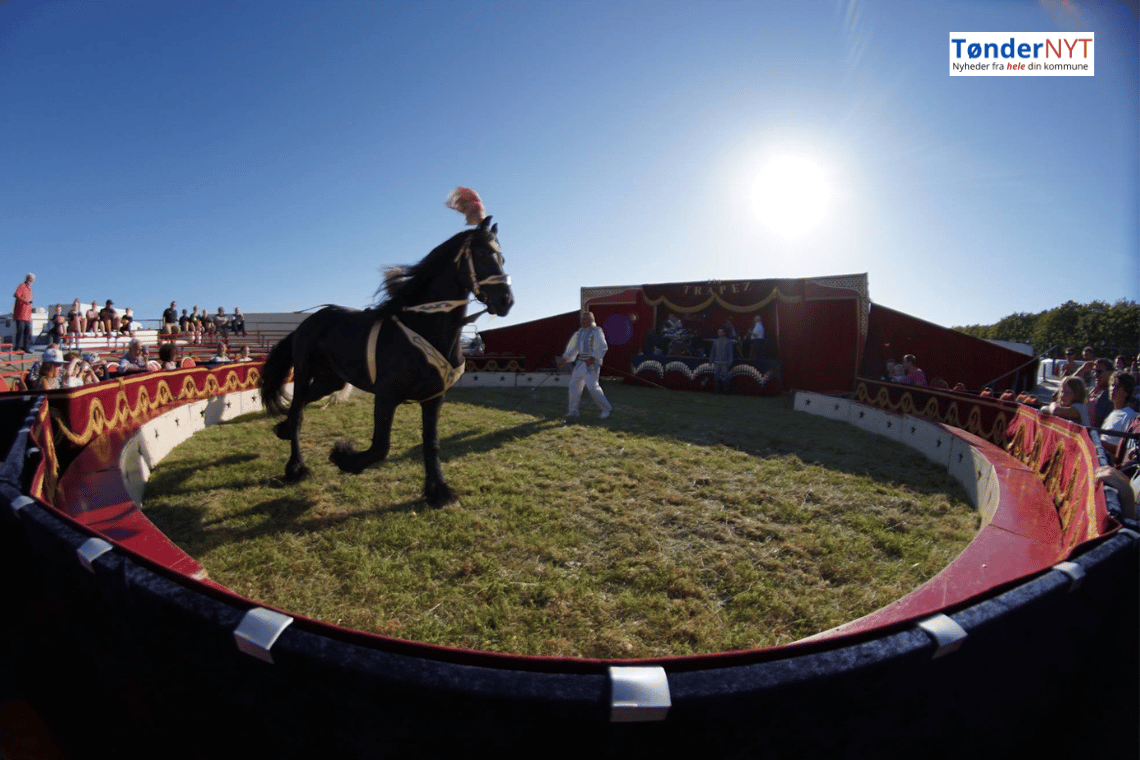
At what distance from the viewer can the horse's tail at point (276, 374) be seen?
16.1 feet

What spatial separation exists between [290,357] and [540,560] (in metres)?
3.77

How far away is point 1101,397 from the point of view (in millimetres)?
4941

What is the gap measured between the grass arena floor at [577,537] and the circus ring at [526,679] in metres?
1.07

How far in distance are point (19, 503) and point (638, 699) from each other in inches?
74.0

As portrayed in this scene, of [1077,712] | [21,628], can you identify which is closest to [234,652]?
[21,628]

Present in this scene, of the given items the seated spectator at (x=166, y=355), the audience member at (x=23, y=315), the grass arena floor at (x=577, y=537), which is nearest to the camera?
the grass arena floor at (x=577, y=537)

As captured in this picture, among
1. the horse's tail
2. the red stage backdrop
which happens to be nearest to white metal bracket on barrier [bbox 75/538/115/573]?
the horse's tail

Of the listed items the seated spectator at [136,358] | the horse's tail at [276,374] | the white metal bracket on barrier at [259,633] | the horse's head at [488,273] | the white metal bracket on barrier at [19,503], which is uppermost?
the horse's head at [488,273]

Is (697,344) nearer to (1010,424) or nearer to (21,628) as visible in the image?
(1010,424)

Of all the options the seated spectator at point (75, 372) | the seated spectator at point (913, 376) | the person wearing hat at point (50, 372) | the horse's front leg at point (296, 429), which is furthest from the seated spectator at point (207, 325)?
the seated spectator at point (913, 376)

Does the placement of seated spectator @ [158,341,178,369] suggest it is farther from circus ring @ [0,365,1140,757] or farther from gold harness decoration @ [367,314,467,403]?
circus ring @ [0,365,1140,757]

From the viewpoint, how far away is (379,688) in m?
0.75

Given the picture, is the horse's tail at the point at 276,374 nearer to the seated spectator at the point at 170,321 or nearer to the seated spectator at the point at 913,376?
the seated spectator at the point at 913,376

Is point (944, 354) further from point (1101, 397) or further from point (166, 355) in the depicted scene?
point (166, 355)
